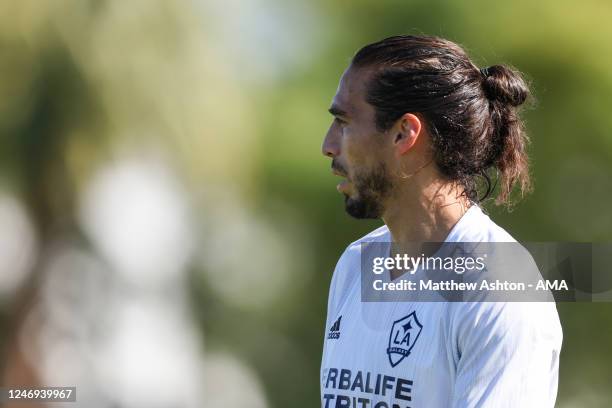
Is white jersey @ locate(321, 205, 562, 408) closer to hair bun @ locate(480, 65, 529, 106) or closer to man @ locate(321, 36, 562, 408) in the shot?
man @ locate(321, 36, 562, 408)

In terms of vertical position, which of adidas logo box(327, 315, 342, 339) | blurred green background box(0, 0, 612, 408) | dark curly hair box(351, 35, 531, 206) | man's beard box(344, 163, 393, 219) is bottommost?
adidas logo box(327, 315, 342, 339)

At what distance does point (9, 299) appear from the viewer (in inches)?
395

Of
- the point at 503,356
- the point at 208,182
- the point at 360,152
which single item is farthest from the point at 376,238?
the point at 208,182

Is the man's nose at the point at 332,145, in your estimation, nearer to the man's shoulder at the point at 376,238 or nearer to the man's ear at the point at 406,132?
the man's ear at the point at 406,132

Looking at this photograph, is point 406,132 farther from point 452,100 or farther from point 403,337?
point 403,337

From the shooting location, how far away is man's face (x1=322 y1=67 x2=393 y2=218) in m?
3.71

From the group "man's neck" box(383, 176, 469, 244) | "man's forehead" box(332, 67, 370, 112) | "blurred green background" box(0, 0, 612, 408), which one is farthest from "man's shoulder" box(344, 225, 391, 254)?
"blurred green background" box(0, 0, 612, 408)

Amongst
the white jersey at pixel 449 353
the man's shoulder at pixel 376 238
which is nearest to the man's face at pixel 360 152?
the man's shoulder at pixel 376 238

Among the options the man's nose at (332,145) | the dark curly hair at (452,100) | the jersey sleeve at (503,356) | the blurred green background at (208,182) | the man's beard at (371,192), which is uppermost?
the blurred green background at (208,182)

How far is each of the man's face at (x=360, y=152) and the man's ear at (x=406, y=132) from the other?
3cm

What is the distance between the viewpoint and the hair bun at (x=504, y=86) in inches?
148

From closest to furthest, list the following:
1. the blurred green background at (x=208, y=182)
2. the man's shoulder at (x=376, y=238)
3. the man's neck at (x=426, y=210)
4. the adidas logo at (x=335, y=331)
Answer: the man's neck at (x=426, y=210) < the adidas logo at (x=335, y=331) < the man's shoulder at (x=376, y=238) < the blurred green background at (x=208, y=182)

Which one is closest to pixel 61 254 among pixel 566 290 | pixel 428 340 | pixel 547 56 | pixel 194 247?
pixel 194 247

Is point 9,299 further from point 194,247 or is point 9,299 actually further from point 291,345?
point 291,345
